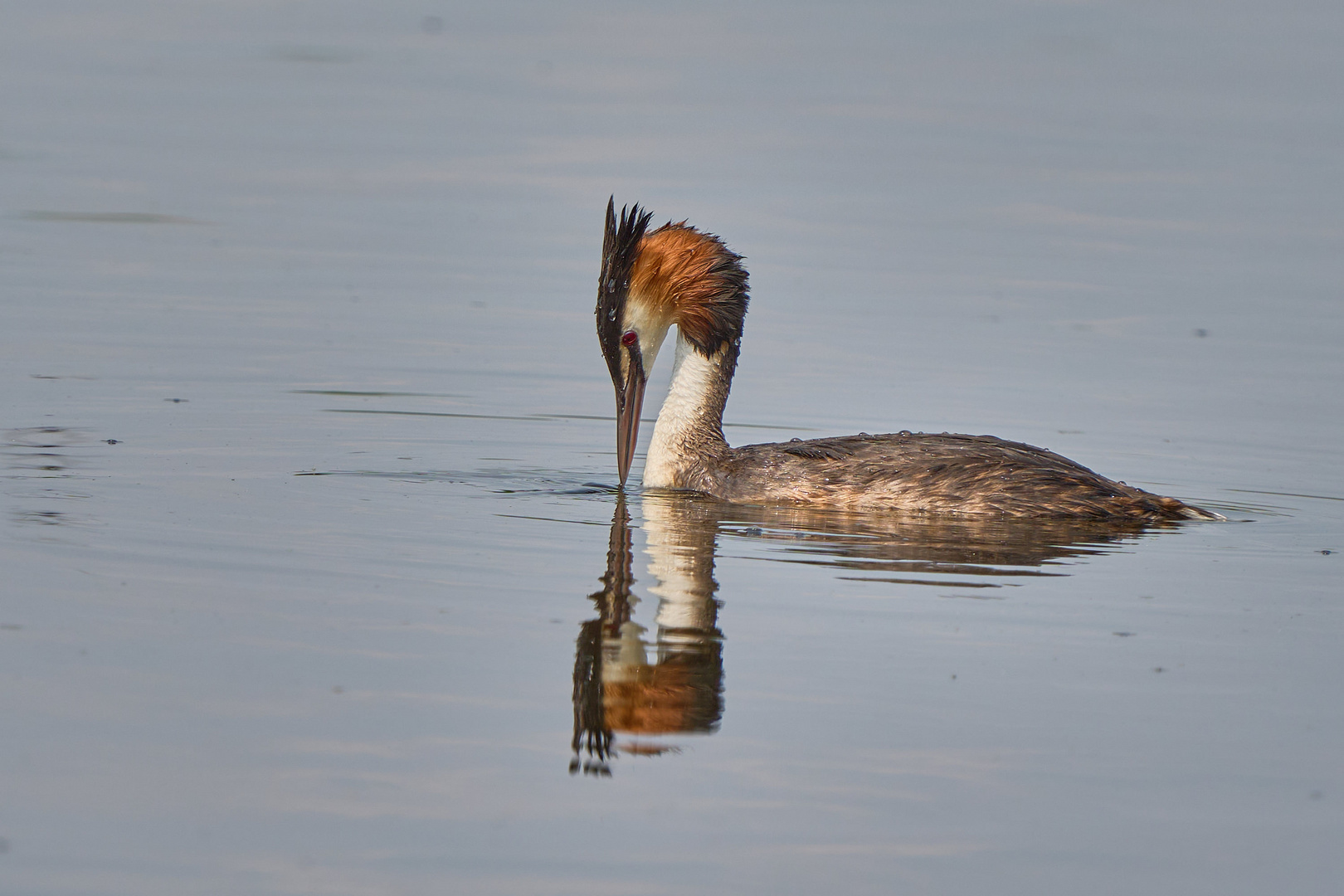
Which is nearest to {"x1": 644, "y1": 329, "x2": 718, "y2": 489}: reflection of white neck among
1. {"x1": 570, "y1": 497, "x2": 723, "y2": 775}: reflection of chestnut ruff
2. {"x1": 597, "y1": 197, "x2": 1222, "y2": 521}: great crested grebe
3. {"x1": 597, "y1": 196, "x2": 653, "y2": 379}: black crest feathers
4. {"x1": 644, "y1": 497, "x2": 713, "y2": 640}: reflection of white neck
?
{"x1": 597, "y1": 197, "x2": 1222, "y2": 521}: great crested grebe

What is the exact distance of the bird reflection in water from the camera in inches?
258

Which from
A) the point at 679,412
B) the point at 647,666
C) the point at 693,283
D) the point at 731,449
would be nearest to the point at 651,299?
the point at 693,283

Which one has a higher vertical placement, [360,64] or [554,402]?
[360,64]

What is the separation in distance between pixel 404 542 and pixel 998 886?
4142 mm

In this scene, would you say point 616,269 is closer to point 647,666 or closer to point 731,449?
point 731,449

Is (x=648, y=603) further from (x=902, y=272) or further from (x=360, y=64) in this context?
(x=360, y=64)

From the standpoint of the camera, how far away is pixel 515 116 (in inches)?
974

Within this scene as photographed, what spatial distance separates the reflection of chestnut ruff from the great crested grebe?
1848mm

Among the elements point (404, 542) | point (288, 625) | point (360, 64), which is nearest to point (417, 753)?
point (288, 625)

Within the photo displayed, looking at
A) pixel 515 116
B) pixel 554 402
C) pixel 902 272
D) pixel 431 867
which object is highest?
pixel 515 116

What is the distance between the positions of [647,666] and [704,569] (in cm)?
155

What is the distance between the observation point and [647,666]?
7062mm

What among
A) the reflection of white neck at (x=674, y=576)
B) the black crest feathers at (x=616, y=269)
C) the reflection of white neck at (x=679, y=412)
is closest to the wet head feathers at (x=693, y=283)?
the reflection of white neck at (x=679, y=412)

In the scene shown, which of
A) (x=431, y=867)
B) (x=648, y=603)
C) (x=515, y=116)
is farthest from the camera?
(x=515, y=116)
